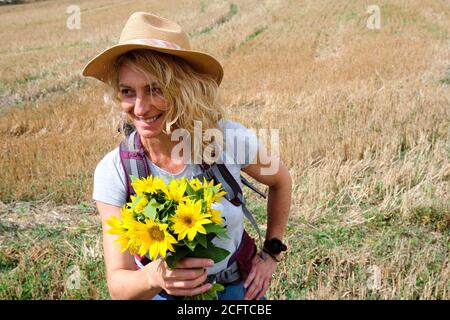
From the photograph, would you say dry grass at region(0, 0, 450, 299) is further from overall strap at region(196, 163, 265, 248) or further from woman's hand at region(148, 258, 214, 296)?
woman's hand at region(148, 258, 214, 296)

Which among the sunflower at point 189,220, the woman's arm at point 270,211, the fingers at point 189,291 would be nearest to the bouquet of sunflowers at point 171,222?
the sunflower at point 189,220

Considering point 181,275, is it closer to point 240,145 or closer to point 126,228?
point 126,228

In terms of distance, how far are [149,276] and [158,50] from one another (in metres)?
0.80

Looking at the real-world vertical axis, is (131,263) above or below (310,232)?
above

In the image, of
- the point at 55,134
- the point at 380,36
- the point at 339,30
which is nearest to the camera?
the point at 55,134

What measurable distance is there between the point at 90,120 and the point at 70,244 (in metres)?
4.28

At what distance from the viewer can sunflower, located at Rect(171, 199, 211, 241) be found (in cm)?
132

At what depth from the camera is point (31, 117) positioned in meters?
8.21

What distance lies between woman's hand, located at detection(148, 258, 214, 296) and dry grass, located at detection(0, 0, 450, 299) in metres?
0.86

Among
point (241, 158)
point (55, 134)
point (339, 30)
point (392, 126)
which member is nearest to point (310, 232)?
point (241, 158)

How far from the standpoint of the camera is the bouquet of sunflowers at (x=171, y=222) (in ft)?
4.34

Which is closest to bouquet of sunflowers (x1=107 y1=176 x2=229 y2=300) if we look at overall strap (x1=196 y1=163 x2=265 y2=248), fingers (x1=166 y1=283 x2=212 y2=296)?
fingers (x1=166 y1=283 x2=212 y2=296)
